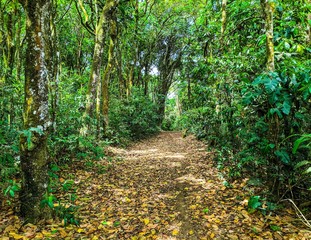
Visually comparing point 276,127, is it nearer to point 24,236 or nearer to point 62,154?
point 24,236

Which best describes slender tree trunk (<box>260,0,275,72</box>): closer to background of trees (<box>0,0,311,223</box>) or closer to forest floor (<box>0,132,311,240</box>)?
background of trees (<box>0,0,311,223</box>)

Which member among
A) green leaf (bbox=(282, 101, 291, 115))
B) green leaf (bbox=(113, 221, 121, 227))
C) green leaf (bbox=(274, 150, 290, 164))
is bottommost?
green leaf (bbox=(113, 221, 121, 227))

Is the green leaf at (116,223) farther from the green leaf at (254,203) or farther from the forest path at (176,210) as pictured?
the green leaf at (254,203)

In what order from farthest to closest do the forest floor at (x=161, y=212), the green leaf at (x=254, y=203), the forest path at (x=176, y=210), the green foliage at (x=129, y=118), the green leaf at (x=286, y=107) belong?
the green foliage at (x=129, y=118) → the green leaf at (x=254, y=203) → the forest path at (x=176, y=210) → the forest floor at (x=161, y=212) → the green leaf at (x=286, y=107)

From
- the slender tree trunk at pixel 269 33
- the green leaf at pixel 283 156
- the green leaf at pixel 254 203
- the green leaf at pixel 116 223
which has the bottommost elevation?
the green leaf at pixel 116 223

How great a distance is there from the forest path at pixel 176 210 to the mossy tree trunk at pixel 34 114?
40.4 inches

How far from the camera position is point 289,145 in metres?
3.95

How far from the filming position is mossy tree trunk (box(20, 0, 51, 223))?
11.7 feet

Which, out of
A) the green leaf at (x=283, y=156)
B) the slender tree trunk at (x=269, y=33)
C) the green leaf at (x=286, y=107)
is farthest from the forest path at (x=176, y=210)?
the slender tree trunk at (x=269, y=33)

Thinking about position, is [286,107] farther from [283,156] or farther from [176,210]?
[176,210]

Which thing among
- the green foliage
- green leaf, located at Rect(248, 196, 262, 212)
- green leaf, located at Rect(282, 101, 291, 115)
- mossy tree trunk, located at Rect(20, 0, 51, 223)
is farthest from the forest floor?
the green foliage

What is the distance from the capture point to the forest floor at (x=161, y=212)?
143 inches

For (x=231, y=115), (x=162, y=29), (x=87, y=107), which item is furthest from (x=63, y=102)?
(x=162, y=29)

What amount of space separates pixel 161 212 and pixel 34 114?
2.99m
